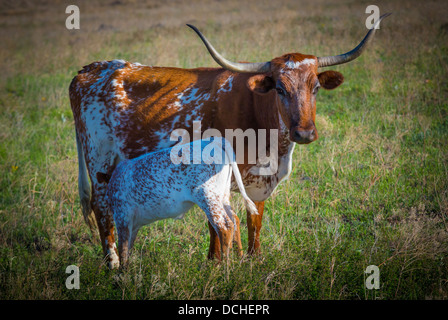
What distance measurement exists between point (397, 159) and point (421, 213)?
145cm

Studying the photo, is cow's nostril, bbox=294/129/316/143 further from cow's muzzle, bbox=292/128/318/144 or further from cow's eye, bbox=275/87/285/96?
cow's eye, bbox=275/87/285/96

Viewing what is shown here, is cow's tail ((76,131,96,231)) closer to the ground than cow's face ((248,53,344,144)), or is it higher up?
closer to the ground

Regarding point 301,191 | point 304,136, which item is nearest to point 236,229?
point 304,136

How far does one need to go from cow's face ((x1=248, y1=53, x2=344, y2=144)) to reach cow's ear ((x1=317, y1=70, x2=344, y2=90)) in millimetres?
13

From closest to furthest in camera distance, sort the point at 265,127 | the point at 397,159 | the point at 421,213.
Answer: the point at 265,127
the point at 421,213
the point at 397,159

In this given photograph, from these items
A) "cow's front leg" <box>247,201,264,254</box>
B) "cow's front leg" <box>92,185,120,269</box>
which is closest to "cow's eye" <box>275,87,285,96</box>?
"cow's front leg" <box>247,201,264,254</box>

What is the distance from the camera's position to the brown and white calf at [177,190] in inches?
163

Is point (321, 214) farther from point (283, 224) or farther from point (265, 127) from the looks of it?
point (265, 127)

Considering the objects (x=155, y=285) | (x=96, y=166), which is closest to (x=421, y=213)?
(x=155, y=285)

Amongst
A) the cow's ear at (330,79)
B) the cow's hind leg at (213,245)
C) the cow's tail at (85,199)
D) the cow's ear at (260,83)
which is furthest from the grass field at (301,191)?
the cow's ear at (260,83)

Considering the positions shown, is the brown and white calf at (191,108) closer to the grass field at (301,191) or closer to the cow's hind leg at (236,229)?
the cow's hind leg at (236,229)

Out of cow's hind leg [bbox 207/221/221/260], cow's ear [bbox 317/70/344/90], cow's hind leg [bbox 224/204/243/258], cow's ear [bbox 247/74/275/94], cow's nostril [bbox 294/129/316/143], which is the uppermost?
cow's ear [bbox 317/70/344/90]

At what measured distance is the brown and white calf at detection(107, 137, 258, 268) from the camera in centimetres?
414

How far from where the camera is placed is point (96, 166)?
5375 millimetres
